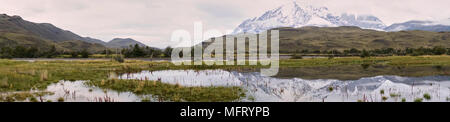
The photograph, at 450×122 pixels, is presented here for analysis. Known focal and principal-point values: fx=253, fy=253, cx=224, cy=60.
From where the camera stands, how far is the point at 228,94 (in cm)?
2128
